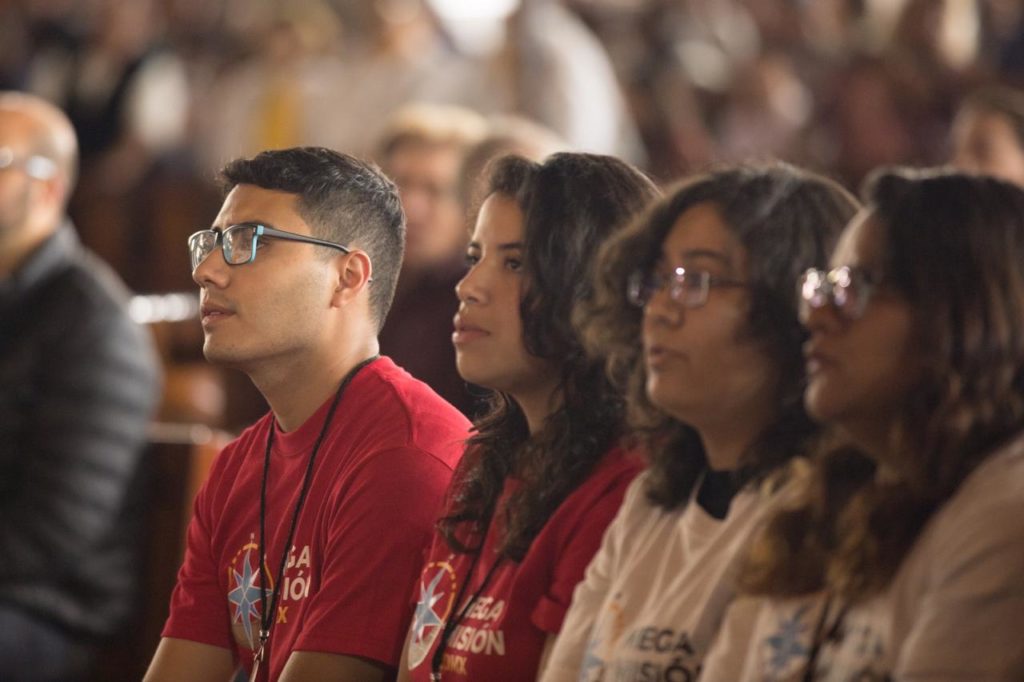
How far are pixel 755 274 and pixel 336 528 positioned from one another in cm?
70

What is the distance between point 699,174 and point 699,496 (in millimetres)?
377

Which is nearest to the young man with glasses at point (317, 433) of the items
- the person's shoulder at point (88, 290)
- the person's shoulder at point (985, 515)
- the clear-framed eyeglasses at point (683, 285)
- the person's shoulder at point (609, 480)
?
the person's shoulder at point (609, 480)

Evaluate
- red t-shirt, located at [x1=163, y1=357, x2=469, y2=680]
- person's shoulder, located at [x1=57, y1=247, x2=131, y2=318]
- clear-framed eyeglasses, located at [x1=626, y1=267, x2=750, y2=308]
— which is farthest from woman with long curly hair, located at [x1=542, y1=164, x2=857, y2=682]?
person's shoulder, located at [x1=57, y1=247, x2=131, y2=318]

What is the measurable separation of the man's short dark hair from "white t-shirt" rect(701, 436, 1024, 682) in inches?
33.5

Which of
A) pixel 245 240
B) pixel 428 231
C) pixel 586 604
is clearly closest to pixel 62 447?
pixel 428 231

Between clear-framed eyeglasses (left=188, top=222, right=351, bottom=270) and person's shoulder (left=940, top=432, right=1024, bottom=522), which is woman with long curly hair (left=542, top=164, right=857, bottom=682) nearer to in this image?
person's shoulder (left=940, top=432, right=1024, bottom=522)

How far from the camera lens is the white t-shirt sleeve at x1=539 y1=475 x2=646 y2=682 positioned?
72.5 inches

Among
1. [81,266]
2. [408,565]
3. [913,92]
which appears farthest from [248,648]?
[913,92]

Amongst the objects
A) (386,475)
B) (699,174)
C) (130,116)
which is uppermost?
(699,174)

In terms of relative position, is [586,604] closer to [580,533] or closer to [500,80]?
[580,533]

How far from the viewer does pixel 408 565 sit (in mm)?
2152

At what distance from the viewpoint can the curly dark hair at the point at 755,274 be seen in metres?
1.77

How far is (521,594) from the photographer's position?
197cm

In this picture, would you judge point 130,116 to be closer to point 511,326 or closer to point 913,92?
point 913,92
